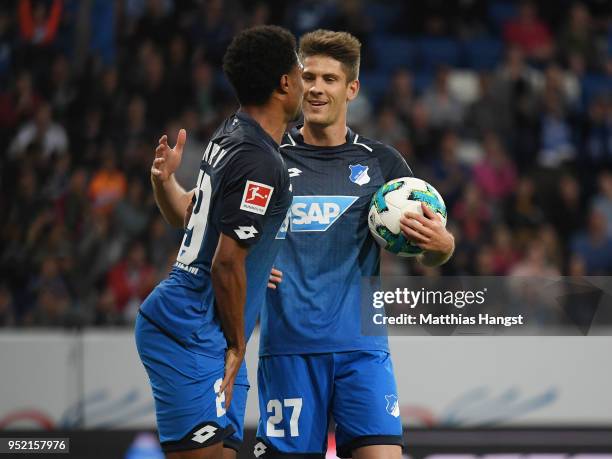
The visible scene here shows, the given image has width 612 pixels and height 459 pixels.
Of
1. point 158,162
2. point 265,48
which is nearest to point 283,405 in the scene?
point 158,162

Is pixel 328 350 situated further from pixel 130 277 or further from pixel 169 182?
pixel 130 277

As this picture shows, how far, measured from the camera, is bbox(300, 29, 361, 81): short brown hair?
4848mm

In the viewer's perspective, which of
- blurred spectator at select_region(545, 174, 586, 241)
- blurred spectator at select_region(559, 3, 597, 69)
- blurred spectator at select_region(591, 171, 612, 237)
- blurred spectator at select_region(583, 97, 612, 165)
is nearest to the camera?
blurred spectator at select_region(545, 174, 586, 241)

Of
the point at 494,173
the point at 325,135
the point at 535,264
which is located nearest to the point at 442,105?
the point at 494,173

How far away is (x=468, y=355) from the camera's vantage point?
6395mm

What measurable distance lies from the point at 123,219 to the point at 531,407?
442 cm

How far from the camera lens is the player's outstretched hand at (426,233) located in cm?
449

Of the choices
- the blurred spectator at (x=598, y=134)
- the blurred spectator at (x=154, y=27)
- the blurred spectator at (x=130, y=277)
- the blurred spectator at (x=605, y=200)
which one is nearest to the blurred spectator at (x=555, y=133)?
the blurred spectator at (x=598, y=134)

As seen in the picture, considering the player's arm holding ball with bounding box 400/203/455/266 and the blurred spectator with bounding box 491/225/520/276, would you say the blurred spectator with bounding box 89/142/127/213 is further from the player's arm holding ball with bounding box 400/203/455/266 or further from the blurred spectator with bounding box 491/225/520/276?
the player's arm holding ball with bounding box 400/203/455/266

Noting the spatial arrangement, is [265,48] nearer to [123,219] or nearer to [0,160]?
[123,219]

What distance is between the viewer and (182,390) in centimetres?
396

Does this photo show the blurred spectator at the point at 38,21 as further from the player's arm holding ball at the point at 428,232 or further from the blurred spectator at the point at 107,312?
the player's arm holding ball at the point at 428,232

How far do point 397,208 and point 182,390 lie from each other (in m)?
1.20

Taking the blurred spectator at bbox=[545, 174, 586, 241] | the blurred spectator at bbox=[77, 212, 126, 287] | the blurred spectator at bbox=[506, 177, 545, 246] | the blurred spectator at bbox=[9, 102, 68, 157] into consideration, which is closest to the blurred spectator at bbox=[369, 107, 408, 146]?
the blurred spectator at bbox=[506, 177, 545, 246]
